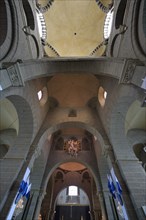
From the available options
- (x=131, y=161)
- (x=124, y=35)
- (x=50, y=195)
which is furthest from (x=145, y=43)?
(x=50, y=195)

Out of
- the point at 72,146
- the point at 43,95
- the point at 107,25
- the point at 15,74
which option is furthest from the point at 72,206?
the point at 107,25

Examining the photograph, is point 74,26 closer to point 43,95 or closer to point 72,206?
point 43,95

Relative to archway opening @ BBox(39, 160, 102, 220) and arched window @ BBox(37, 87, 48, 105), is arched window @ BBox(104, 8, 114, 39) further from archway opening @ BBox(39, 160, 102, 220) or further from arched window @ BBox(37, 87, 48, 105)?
archway opening @ BBox(39, 160, 102, 220)

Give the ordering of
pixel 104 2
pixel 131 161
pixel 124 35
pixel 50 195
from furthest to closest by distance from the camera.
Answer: pixel 50 195
pixel 104 2
pixel 131 161
pixel 124 35

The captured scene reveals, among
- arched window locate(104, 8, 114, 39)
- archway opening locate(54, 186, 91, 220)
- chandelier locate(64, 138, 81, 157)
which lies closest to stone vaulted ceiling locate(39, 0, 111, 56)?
arched window locate(104, 8, 114, 39)

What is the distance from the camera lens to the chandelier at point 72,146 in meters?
12.4

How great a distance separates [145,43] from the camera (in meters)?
4.38

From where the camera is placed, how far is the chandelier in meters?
12.4

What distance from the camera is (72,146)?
12883mm

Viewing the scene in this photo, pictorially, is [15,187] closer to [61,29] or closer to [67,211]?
[61,29]

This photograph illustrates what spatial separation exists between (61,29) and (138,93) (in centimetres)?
857

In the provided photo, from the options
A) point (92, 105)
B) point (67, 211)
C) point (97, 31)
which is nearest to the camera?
point (97, 31)

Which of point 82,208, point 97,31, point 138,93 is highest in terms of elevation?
point 97,31

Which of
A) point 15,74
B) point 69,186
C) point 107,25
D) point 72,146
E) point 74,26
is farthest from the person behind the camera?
point 69,186
